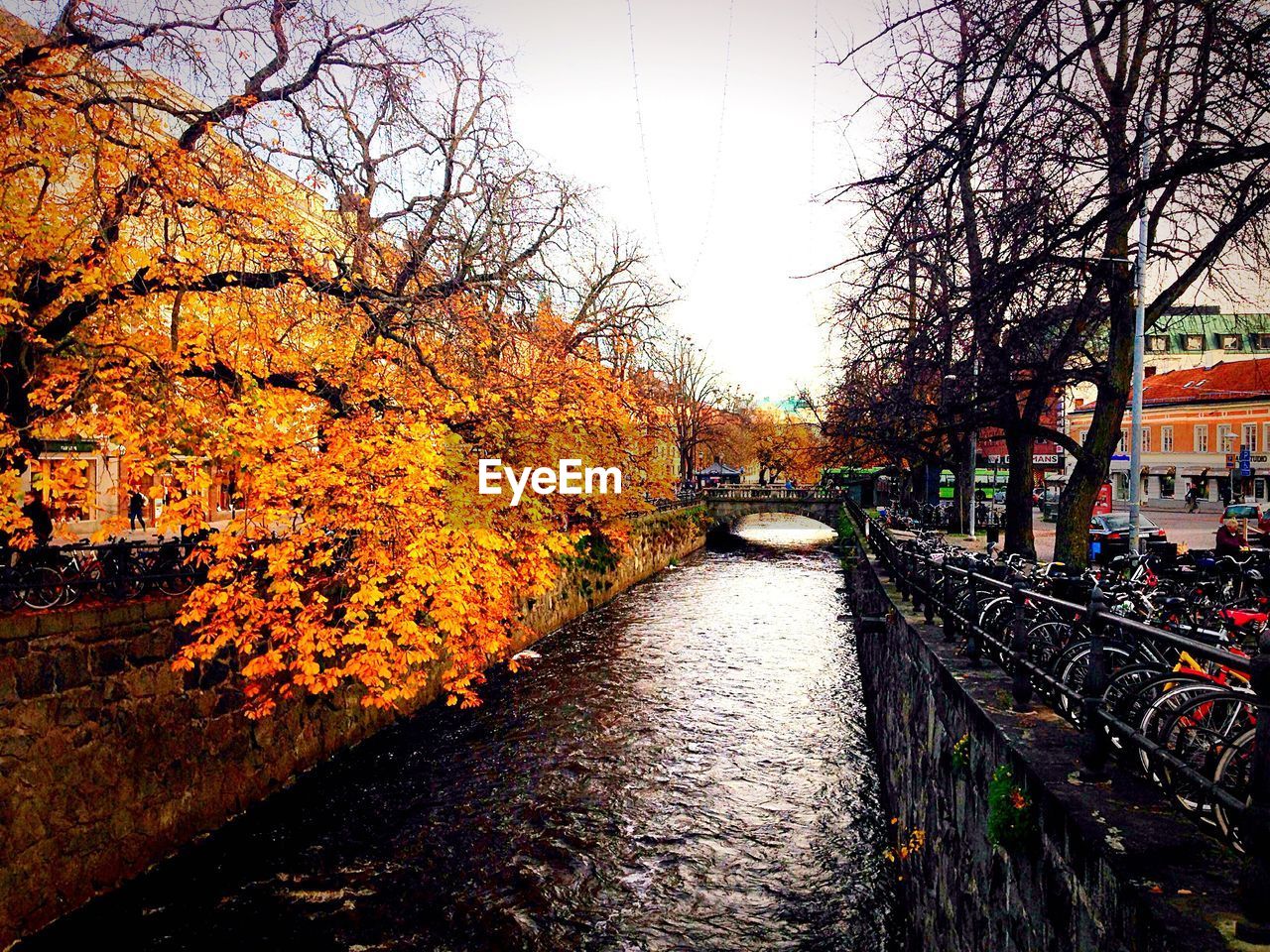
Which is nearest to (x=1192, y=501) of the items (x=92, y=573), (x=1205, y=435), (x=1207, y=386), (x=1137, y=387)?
→ (x=1205, y=435)

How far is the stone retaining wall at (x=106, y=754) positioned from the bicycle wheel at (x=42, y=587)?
0.57m

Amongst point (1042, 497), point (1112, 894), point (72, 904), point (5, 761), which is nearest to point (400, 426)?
point (5, 761)

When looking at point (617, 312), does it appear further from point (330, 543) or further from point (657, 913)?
point (657, 913)

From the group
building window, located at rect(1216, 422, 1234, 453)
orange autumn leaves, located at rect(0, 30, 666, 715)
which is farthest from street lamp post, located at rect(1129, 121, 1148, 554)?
building window, located at rect(1216, 422, 1234, 453)

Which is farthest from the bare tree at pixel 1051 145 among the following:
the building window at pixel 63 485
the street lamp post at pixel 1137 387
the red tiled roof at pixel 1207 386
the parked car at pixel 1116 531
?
the red tiled roof at pixel 1207 386

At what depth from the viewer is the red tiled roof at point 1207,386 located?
161 feet

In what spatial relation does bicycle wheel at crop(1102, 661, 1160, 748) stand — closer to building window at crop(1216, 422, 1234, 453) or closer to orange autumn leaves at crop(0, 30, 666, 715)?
orange autumn leaves at crop(0, 30, 666, 715)

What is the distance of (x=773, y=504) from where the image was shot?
54.1m

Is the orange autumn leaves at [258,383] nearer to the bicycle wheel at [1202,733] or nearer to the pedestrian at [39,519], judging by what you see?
the pedestrian at [39,519]

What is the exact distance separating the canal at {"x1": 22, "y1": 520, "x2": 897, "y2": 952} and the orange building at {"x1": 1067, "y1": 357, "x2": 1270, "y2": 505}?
41409 millimetres

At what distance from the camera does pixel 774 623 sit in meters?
24.2

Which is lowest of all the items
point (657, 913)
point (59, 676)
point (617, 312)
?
point (657, 913)

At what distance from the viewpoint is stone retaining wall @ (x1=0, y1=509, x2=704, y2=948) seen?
8047mm

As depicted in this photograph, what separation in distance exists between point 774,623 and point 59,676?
1906 centimetres
